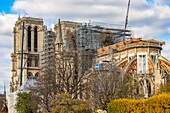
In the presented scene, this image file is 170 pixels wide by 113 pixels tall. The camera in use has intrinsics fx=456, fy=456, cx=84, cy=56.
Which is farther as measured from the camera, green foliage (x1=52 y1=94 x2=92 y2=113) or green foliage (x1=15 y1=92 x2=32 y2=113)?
green foliage (x1=15 y1=92 x2=32 y2=113)

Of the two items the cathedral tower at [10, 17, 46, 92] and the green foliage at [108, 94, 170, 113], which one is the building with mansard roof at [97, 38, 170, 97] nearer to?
the cathedral tower at [10, 17, 46, 92]

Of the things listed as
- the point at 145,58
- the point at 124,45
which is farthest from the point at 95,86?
the point at 124,45

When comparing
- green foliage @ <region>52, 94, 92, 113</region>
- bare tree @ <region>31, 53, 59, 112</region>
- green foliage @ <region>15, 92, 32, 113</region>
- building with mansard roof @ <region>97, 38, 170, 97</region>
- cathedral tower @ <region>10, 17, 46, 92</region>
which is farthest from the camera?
cathedral tower @ <region>10, 17, 46, 92</region>

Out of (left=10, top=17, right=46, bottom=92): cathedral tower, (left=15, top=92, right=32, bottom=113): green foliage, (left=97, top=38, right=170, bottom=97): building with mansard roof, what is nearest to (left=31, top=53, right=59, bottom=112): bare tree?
(left=15, top=92, right=32, bottom=113): green foliage

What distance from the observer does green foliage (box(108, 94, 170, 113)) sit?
24406 millimetres

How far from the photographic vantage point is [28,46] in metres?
106

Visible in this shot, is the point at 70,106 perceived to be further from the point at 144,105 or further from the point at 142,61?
the point at 142,61

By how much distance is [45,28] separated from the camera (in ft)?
348

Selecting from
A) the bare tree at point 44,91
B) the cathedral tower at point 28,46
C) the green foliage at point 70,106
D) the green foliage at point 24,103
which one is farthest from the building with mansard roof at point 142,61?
the green foliage at point 70,106

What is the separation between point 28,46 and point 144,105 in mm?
81564

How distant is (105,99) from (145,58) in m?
31.8

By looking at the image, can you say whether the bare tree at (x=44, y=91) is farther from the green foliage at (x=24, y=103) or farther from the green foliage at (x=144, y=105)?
the green foliage at (x=144, y=105)

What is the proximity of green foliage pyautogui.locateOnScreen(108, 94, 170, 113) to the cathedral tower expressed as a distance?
7557 centimetres

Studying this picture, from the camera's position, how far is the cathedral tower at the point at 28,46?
103562 millimetres
